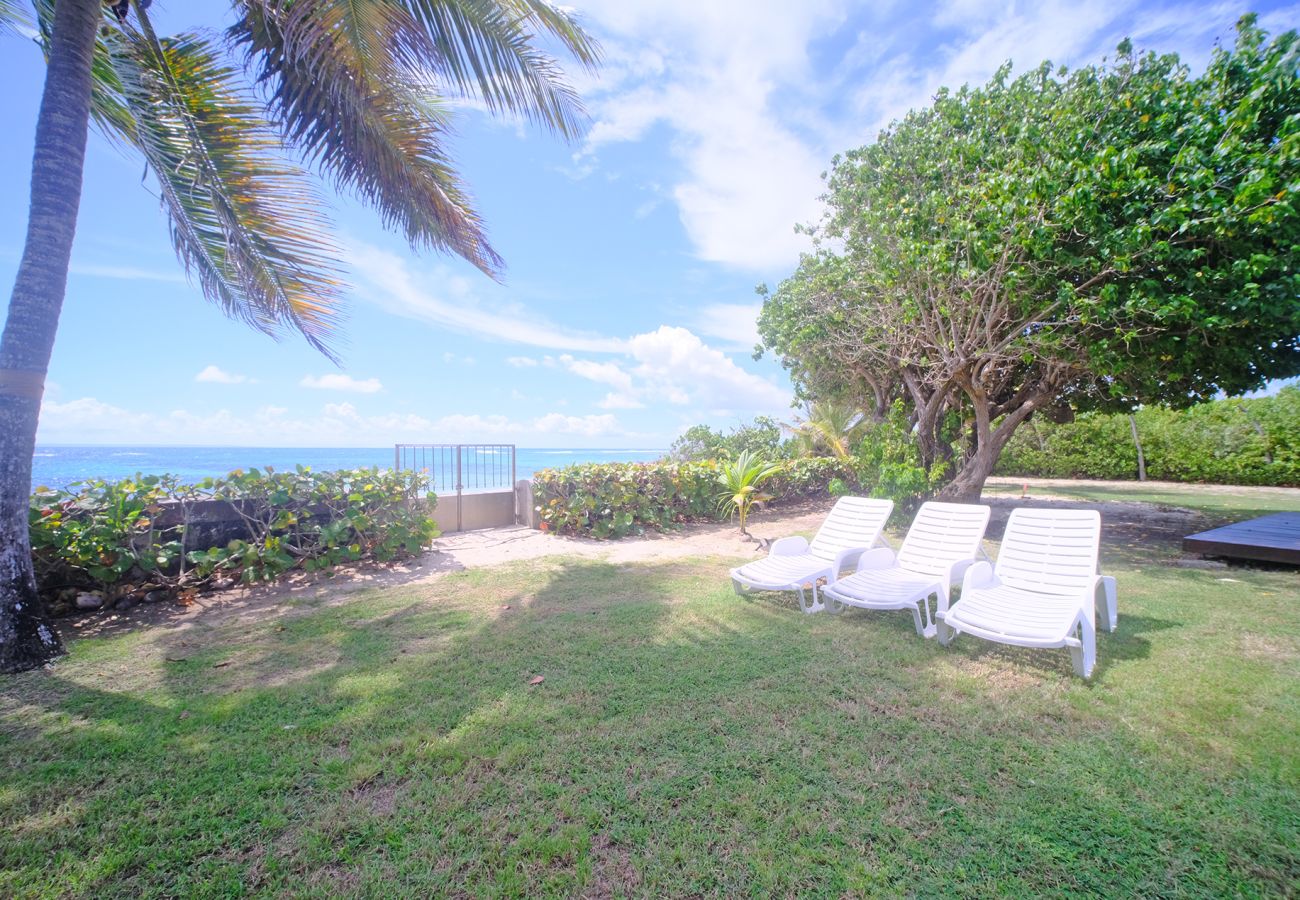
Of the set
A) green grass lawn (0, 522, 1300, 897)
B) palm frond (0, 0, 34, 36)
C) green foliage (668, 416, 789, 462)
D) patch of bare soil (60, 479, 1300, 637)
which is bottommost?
green grass lawn (0, 522, 1300, 897)

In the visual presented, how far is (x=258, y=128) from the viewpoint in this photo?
544 centimetres

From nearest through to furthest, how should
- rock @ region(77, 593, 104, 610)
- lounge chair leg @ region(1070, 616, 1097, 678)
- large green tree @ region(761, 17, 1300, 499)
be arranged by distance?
1. lounge chair leg @ region(1070, 616, 1097, 678)
2. rock @ region(77, 593, 104, 610)
3. large green tree @ region(761, 17, 1300, 499)

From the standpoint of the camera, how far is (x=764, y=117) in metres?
9.45

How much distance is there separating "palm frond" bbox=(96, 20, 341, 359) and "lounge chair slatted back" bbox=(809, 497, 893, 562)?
626 cm

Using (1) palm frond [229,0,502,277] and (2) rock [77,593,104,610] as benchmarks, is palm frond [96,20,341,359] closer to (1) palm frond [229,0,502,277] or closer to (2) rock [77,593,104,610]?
(1) palm frond [229,0,502,277]

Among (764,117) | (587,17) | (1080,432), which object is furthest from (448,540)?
(1080,432)

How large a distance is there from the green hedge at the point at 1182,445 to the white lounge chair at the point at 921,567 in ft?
34.0

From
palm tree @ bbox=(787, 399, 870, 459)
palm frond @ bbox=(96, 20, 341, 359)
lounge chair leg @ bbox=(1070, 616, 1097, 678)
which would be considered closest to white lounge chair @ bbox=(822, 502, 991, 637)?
lounge chair leg @ bbox=(1070, 616, 1097, 678)

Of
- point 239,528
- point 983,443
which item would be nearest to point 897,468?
point 983,443

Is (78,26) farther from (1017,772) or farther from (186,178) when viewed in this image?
(1017,772)

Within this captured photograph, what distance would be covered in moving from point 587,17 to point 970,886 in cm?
751

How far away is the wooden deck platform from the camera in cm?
629

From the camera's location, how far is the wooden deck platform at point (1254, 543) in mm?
6293

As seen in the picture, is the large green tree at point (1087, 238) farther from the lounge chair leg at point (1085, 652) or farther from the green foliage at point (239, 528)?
the green foliage at point (239, 528)
